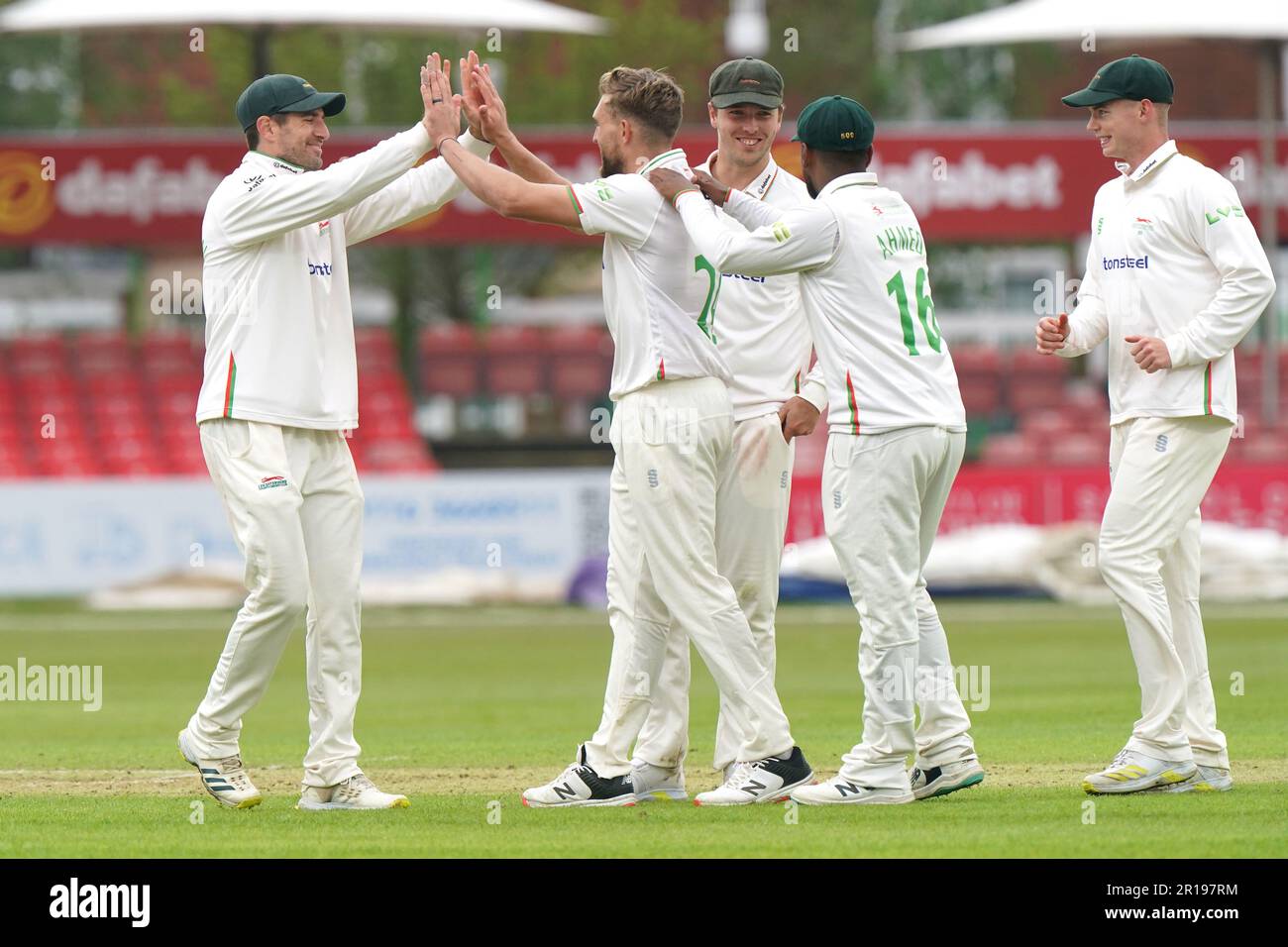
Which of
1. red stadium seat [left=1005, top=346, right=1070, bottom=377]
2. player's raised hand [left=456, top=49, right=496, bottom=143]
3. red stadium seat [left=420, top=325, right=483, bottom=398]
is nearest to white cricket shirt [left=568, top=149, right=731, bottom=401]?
player's raised hand [left=456, top=49, right=496, bottom=143]

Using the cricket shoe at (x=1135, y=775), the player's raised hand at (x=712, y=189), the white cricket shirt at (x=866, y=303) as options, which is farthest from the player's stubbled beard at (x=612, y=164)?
the cricket shoe at (x=1135, y=775)

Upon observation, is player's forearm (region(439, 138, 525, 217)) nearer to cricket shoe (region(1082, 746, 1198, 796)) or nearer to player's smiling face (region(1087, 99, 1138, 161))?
player's smiling face (region(1087, 99, 1138, 161))

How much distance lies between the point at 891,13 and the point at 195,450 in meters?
17.4

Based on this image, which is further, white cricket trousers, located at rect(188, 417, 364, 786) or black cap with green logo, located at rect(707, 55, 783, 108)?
black cap with green logo, located at rect(707, 55, 783, 108)

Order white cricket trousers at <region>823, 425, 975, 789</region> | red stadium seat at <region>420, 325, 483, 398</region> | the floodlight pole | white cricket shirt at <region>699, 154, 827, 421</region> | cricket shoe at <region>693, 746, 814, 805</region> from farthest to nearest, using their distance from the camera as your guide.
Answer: red stadium seat at <region>420, 325, 483, 398</region>
the floodlight pole
white cricket shirt at <region>699, 154, 827, 421</region>
cricket shoe at <region>693, 746, 814, 805</region>
white cricket trousers at <region>823, 425, 975, 789</region>

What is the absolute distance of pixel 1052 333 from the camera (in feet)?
26.1

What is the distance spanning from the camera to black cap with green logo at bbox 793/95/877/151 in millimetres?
7531

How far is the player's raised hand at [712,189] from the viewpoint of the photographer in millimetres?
7512

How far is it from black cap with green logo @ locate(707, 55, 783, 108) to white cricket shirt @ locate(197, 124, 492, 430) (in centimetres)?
114

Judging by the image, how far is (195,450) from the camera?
23109mm

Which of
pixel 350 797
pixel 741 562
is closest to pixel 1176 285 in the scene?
pixel 741 562

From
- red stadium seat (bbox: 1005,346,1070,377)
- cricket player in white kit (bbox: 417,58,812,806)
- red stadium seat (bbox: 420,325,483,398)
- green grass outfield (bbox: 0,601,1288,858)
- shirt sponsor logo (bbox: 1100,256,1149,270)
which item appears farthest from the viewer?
red stadium seat (bbox: 420,325,483,398)
